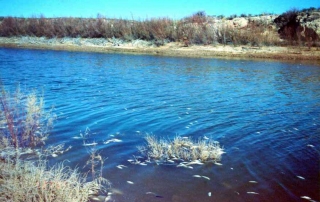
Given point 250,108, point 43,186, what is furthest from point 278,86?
point 43,186

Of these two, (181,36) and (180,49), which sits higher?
(181,36)

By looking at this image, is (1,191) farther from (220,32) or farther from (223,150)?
(220,32)

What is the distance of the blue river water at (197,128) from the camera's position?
18.1 ft

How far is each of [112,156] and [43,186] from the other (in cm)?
266

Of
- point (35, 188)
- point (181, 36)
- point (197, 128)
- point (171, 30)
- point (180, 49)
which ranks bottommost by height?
point (197, 128)

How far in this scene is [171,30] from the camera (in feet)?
152

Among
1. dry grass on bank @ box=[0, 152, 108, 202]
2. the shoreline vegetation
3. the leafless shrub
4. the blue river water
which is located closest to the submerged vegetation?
the shoreline vegetation

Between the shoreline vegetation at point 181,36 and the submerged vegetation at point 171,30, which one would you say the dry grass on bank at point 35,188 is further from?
the submerged vegetation at point 171,30

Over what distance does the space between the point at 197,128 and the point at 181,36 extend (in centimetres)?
3844

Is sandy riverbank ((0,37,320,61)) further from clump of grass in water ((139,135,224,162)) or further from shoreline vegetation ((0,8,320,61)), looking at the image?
clump of grass in water ((139,135,224,162))

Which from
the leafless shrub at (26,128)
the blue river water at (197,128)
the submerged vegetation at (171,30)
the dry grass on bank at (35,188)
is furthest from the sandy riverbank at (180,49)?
the dry grass on bank at (35,188)

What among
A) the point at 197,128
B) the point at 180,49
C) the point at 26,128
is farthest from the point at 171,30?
the point at 26,128

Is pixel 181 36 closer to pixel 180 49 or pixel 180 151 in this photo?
pixel 180 49

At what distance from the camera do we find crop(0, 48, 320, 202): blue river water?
5.52 metres
